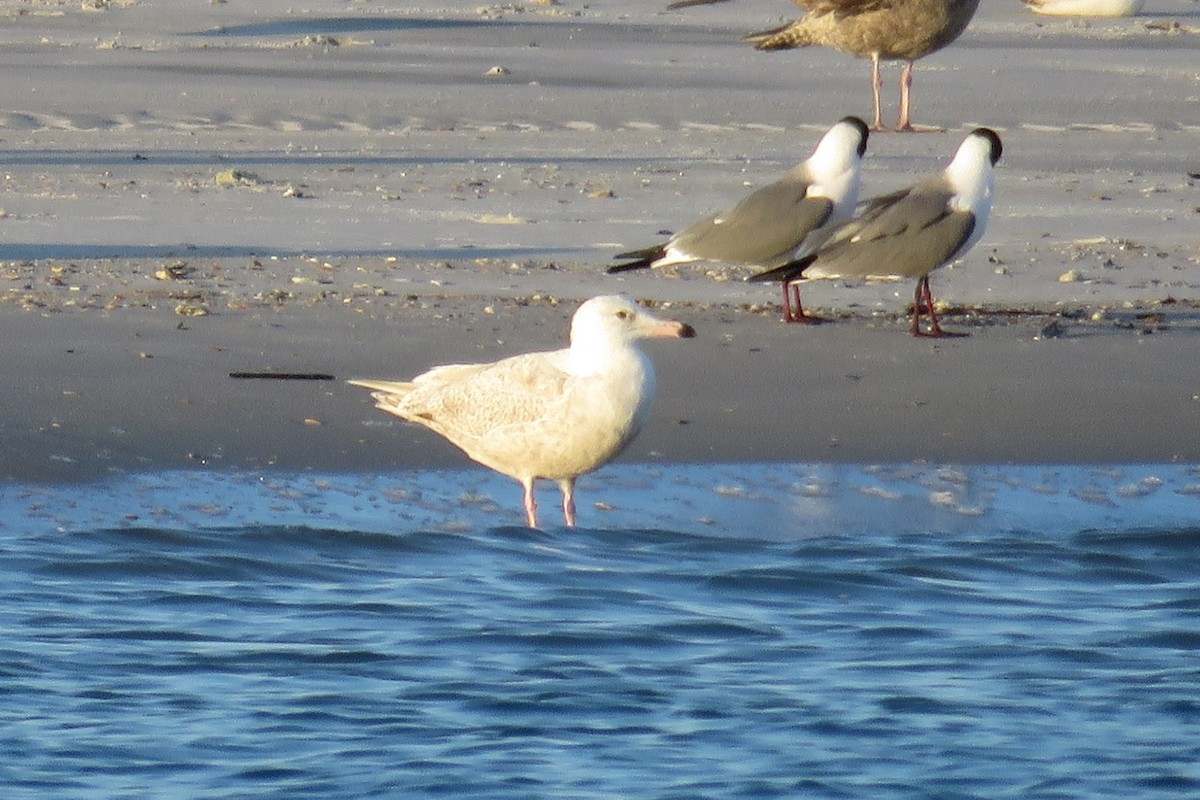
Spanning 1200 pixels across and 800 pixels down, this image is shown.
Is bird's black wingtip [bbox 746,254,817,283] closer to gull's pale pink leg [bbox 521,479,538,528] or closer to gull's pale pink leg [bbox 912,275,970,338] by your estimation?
gull's pale pink leg [bbox 912,275,970,338]

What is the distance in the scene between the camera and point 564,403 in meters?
7.25

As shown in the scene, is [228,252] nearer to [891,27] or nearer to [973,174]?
[973,174]

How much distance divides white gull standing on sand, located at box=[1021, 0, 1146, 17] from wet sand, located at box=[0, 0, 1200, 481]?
3.15 meters

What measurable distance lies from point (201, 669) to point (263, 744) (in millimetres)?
592

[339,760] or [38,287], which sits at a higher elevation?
[38,287]

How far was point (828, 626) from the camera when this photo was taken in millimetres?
6379

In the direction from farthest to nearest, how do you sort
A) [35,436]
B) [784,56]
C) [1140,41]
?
[1140,41] < [784,56] < [35,436]

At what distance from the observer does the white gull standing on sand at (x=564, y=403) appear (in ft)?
23.6

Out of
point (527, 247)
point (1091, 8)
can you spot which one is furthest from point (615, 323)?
point (1091, 8)

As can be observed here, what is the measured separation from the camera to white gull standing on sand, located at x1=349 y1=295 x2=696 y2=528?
7180 mm

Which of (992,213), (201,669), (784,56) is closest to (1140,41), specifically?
(784,56)

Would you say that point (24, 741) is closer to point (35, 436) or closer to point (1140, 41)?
point (35, 436)

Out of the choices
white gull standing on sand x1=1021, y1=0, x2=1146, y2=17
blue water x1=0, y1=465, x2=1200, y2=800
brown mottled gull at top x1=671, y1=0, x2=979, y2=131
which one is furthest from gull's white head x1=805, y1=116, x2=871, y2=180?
white gull standing on sand x1=1021, y1=0, x2=1146, y2=17

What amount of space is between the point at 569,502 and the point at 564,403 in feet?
1.09
